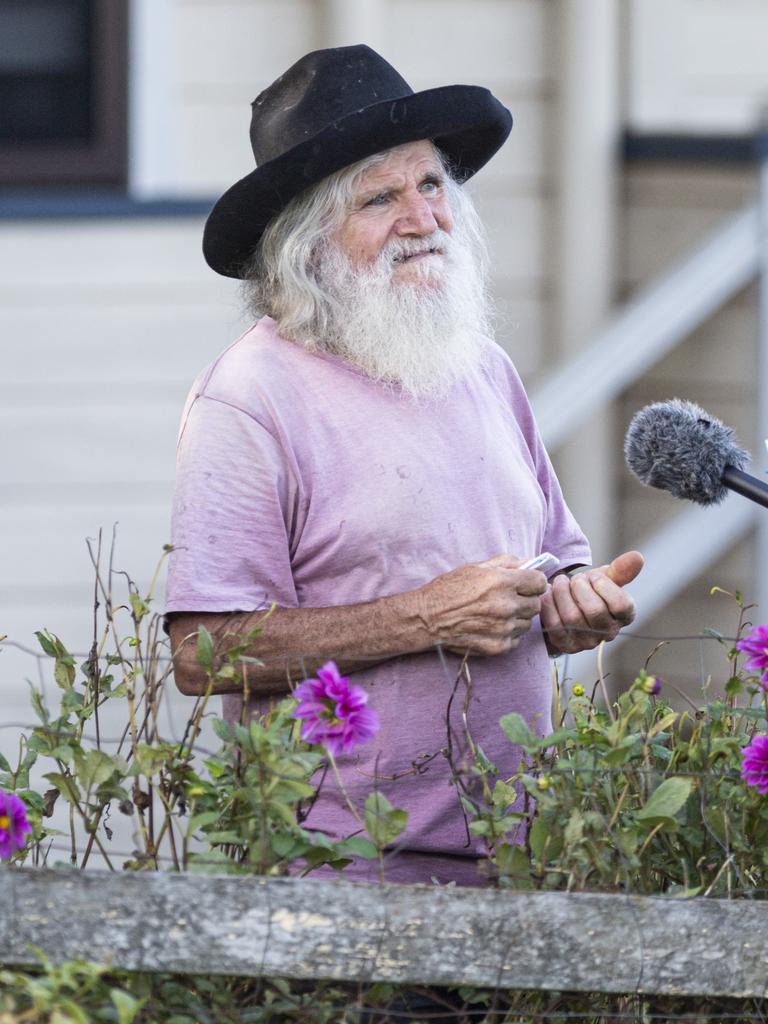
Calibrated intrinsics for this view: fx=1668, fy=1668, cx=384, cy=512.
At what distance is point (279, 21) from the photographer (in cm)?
457

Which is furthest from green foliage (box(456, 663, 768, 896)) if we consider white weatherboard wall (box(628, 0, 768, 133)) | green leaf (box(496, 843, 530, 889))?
white weatherboard wall (box(628, 0, 768, 133))

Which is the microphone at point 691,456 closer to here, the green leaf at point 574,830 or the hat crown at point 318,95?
the green leaf at point 574,830

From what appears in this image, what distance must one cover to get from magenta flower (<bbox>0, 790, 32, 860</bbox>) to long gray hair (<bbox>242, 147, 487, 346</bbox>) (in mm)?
1006

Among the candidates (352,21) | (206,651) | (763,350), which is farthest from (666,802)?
(352,21)

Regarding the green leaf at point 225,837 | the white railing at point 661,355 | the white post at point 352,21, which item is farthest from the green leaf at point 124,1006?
the white post at point 352,21

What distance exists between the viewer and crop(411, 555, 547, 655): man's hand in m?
2.39

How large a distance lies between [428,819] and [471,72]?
281 cm

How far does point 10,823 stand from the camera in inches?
75.9

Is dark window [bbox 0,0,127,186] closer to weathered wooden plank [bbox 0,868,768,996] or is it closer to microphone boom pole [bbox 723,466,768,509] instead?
microphone boom pole [bbox 723,466,768,509]

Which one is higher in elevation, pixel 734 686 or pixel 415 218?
pixel 415 218

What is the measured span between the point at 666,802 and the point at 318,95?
138 cm

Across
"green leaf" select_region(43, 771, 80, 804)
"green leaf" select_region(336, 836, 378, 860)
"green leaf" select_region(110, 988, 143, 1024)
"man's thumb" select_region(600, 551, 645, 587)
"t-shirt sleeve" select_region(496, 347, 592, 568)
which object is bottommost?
"green leaf" select_region(110, 988, 143, 1024)

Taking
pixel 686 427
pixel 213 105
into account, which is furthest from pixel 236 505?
pixel 213 105

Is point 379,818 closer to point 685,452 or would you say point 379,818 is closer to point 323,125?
point 685,452
